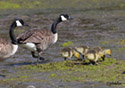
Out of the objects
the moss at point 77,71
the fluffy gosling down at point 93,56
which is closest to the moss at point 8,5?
the moss at point 77,71

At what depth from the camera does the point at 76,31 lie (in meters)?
19.6

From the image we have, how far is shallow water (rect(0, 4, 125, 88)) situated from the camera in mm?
12205

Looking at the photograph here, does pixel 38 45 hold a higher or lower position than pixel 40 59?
higher

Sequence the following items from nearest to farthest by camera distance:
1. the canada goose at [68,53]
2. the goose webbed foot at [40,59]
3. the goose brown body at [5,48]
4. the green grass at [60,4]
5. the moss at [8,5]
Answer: the goose brown body at [5,48]
the canada goose at [68,53]
the goose webbed foot at [40,59]
the moss at [8,5]
the green grass at [60,4]

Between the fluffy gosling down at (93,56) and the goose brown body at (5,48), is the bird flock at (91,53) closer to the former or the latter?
the fluffy gosling down at (93,56)

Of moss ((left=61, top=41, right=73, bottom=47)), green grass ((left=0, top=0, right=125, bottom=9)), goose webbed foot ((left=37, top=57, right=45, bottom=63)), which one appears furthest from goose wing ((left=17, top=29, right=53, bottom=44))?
green grass ((left=0, top=0, right=125, bottom=9))

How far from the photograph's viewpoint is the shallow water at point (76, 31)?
1220cm

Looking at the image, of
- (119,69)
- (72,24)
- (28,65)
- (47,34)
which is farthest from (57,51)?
(72,24)

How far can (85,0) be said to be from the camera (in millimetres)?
31594

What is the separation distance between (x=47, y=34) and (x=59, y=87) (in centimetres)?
412

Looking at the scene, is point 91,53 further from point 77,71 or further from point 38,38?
point 38,38

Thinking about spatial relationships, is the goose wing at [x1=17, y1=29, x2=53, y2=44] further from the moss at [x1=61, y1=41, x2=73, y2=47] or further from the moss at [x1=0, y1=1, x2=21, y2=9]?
the moss at [x1=0, y1=1, x2=21, y2=9]

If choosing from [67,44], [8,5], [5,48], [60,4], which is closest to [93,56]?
[5,48]

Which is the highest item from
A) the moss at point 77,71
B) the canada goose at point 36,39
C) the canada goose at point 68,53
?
the canada goose at point 36,39
